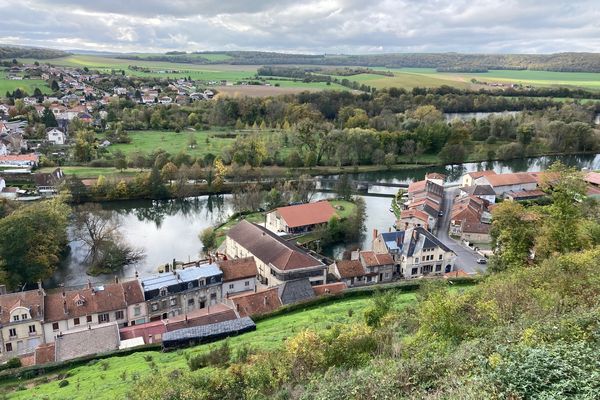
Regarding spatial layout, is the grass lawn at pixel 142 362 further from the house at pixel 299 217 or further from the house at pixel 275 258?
the house at pixel 299 217

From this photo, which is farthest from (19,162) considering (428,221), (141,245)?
(428,221)

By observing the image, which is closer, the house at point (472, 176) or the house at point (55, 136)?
the house at point (472, 176)

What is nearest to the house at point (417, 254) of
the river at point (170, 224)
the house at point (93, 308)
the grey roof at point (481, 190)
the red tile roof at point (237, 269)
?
the river at point (170, 224)

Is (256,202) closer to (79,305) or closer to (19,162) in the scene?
(79,305)

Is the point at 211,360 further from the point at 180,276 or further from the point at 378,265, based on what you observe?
the point at 378,265

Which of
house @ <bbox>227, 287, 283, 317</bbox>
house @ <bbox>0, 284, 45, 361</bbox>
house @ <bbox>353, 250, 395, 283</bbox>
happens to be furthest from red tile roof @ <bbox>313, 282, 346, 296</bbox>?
house @ <bbox>0, 284, 45, 361</bbox>

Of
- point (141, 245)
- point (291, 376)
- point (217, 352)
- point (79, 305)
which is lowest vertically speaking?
point (141, 245)

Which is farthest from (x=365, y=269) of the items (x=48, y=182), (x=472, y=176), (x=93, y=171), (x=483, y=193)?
(x=93, y=171)
